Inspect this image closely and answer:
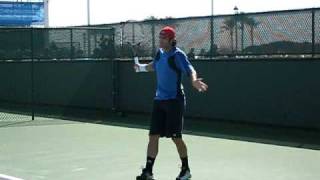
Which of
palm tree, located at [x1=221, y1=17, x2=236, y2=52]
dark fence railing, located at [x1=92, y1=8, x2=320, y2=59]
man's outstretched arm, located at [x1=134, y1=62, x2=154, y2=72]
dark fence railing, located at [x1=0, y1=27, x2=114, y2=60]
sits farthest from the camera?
dark fence railing, located at [x1=0, y1=27, x2=114, y2=60]

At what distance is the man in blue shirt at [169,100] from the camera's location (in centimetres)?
844

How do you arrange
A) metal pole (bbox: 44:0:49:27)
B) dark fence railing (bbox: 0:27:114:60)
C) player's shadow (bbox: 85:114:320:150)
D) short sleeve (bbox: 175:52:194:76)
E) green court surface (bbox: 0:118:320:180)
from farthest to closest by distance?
1. metal pole (bbox: 44:0:49:27)
2. dark fence railing (bbox: 0:27:114:60)
3. player's shadow (bbox: 85:114:320:150)
4. green court surface (bbox: 0:118:320:180)
5. short sleeve (bbox: 175:52:194:76)

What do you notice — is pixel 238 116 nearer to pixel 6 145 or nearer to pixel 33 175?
pixel 6 145

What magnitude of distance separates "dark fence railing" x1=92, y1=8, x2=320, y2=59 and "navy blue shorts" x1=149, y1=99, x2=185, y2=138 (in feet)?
17.4

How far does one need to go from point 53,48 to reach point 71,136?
21.3ft

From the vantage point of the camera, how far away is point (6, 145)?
12281mm

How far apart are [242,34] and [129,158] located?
194 inches

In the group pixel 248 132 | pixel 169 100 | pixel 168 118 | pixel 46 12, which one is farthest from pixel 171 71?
pixel 46 12

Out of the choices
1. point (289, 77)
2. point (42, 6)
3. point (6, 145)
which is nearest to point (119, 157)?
point (6, 145)

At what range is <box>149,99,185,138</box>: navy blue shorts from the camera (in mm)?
8461

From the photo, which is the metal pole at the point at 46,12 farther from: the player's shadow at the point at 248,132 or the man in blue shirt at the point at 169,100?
the man in blue shirt at the point at 169,100

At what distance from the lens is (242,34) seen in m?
14.4

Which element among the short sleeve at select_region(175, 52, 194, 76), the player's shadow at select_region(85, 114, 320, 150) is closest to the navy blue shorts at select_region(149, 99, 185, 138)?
the short sleeve at select_region(175, 52, 194, 76)

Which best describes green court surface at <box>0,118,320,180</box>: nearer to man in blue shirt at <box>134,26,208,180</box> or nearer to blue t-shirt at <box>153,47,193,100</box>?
man in blue shirt at <box>134,26,208,180</box>
